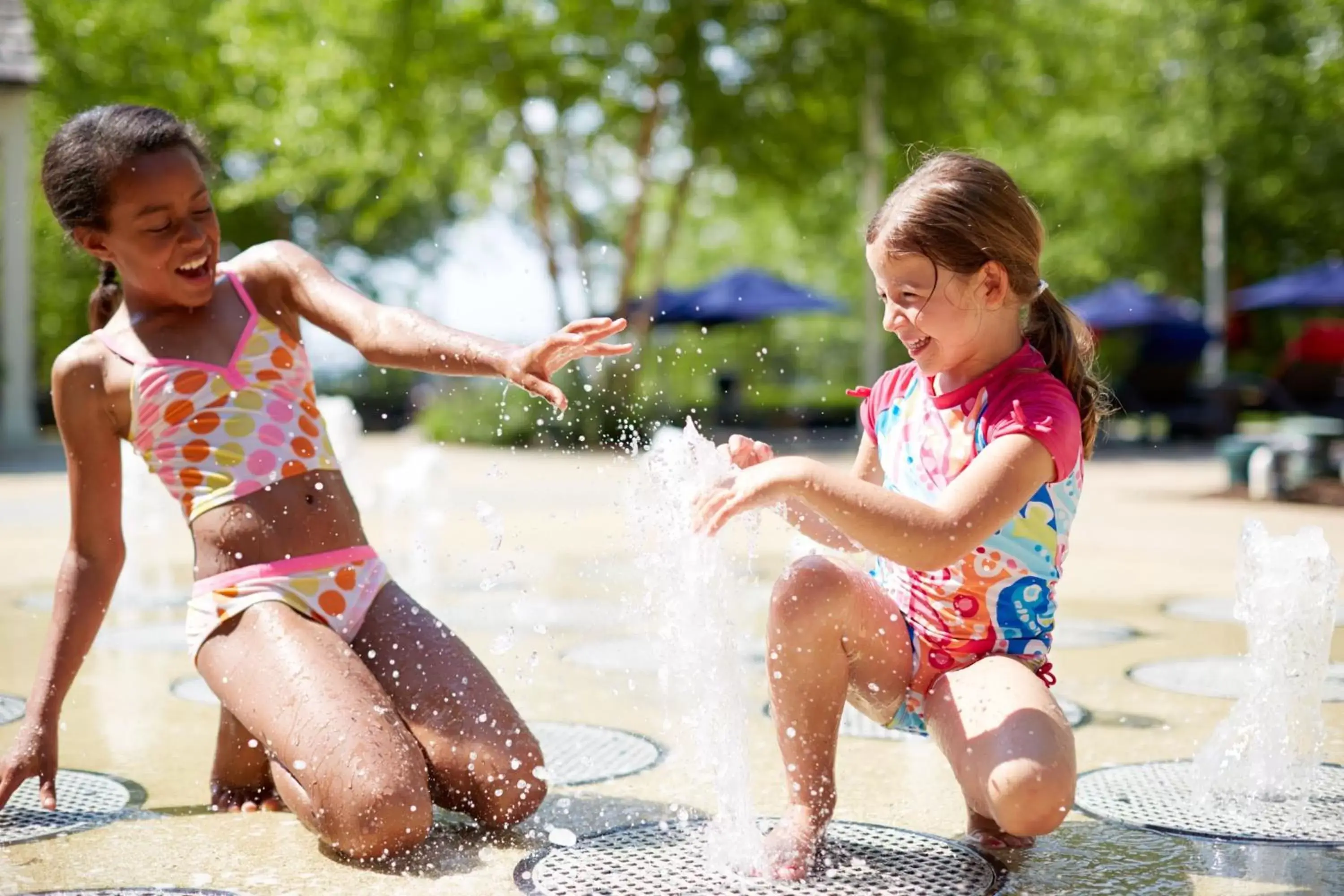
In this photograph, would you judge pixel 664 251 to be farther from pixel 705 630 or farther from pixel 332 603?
pixel 705 630

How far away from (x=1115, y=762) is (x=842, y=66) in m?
15.6

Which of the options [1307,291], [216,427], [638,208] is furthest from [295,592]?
[1307,291]

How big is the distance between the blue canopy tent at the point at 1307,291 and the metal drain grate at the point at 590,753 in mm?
18654

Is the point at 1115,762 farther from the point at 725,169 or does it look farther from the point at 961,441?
the point at 725,169

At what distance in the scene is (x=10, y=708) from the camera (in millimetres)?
3887

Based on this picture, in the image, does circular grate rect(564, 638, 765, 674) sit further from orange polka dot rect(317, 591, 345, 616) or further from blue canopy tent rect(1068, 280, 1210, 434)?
blue canopy tent rect(1068, 280, 1210, 434)

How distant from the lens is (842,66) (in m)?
17.9

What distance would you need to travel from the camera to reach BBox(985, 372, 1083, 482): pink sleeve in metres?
2.43

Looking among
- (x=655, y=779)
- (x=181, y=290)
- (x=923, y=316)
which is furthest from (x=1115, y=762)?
(x=181, y=290)

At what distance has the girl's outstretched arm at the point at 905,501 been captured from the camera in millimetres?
2236

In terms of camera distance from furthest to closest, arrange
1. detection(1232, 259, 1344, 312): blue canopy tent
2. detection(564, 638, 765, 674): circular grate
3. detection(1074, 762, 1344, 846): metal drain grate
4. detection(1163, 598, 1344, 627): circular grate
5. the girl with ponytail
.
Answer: detection(1232, 259, 1344, 312): blue canopy tent, detection(1163, 598, 1344, 627): circular grate, detection(564, 638, 765, 674): circular grate, detection(1074, 762, 1344, 846): metal drain grate, the girl with ponytail

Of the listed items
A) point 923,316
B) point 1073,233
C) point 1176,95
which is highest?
point 1176,95

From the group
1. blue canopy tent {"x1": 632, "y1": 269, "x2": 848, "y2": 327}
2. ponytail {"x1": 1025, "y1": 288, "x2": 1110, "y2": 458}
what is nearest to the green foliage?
blue canopy tent {"x1": 632, "y1": 269, "x2": 848, "y2": 327}

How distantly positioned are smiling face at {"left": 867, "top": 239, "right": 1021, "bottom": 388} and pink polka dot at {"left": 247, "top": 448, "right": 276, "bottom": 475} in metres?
1.30
